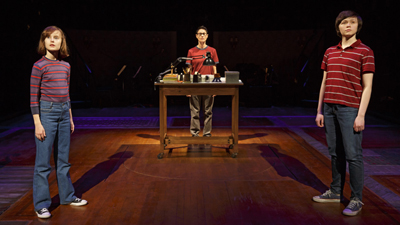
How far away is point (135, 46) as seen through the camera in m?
13.3

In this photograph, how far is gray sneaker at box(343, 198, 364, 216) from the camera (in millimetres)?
3191

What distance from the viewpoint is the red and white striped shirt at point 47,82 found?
9.89ft

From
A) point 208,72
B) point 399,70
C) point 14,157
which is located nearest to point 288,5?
point 399,70

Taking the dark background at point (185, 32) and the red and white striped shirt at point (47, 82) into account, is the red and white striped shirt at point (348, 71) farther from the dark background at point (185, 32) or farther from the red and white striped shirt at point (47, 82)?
the dark background at point (185, 32)

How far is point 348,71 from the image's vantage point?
310cm

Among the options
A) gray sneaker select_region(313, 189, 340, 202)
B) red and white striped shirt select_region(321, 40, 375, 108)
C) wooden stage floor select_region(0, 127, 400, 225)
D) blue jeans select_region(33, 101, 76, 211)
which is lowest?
wooden stage floor select_region(0, 127, 400, 225)

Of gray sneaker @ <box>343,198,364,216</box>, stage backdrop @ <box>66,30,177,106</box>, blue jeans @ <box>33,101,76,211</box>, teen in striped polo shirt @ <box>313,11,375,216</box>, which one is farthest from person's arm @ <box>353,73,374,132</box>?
stage backdrop @ <box>66,30,177,106</box>

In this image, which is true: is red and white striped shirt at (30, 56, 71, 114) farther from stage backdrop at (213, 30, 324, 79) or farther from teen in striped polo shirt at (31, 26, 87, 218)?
stage backdrop at (213, 30, 324, 79)

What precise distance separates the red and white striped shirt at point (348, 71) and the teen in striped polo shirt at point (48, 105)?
2261 millimetres

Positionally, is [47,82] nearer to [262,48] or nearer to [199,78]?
[199,78]

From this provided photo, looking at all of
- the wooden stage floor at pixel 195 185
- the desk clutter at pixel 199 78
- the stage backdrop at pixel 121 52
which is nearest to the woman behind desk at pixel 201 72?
the wooden stage floor at pixel 195 185

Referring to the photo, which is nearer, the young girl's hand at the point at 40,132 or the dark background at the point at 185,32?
the young girl's hand at the point at 40,132

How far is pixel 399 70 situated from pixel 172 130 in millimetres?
5233

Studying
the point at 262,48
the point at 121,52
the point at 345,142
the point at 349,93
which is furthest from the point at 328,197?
the point at 121,52
